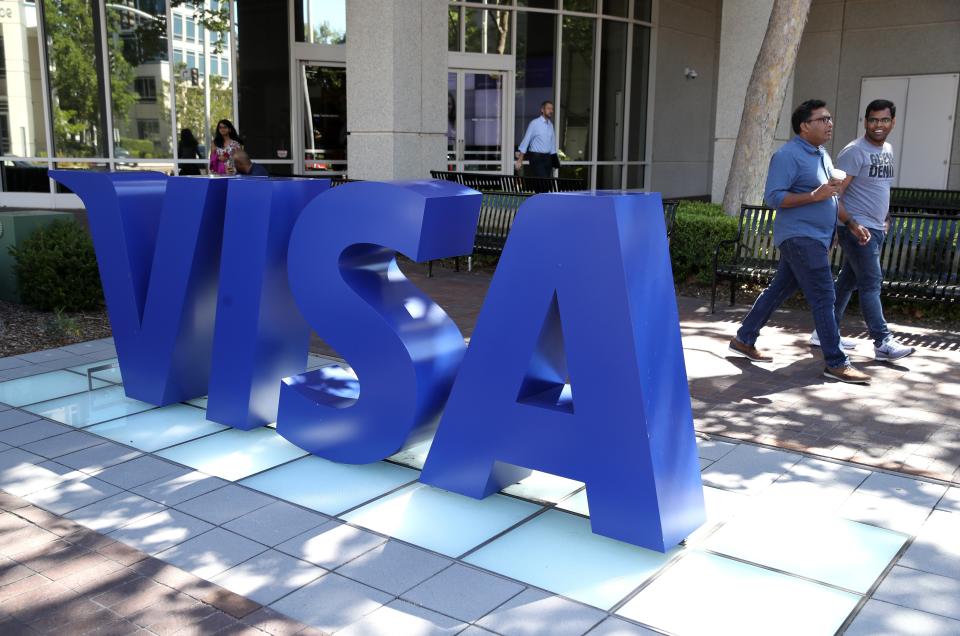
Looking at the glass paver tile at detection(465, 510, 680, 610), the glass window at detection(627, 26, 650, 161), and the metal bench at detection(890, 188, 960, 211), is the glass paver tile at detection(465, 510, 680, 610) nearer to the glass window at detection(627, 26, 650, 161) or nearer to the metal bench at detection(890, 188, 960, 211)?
the metal bench at detection(890, 188, 960, 211)

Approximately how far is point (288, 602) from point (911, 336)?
245 inches

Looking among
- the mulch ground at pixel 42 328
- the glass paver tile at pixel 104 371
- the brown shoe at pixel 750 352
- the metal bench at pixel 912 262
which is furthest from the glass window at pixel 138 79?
the brown shoe at pixel 750 352

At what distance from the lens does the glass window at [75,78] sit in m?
15.4

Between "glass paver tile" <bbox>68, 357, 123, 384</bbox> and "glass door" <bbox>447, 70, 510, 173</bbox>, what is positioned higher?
"glass door" <bbox>447, 70, 510, 173</bbox>

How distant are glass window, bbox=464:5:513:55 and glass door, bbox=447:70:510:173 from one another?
19.4 inches

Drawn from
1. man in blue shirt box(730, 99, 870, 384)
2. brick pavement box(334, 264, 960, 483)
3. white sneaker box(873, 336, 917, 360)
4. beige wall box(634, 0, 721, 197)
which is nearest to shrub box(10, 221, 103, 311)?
brick pavement box(334, 264, 960, 483)

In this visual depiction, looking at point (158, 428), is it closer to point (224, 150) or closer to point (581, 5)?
point (224, 150)

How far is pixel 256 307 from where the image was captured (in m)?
5.07

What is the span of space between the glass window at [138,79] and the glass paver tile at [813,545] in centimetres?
1413

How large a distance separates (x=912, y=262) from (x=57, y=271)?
306 inches

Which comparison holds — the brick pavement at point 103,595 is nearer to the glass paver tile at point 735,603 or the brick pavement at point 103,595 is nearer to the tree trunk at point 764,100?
the glass paver tile at point 735,603

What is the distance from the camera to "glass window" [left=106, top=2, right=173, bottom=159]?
1552 centimetres

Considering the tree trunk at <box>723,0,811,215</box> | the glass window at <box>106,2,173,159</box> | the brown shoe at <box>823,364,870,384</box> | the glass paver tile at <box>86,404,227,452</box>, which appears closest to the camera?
the glass paver tile at <box>86,404,227,452</box>

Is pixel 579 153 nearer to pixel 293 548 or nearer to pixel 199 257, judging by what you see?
pixel 199 257
